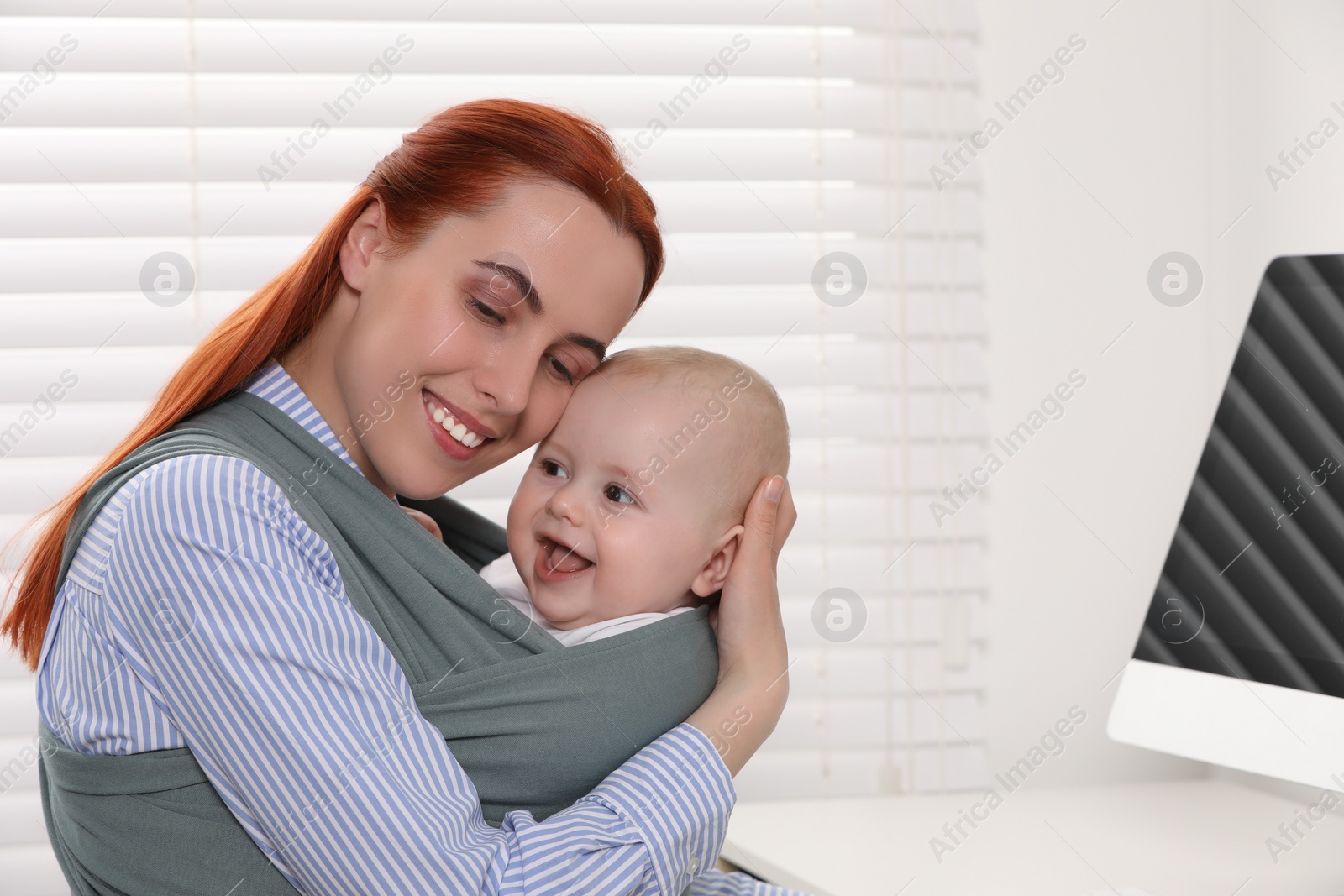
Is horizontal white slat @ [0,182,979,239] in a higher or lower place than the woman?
higher

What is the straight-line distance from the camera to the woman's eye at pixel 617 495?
1193mm

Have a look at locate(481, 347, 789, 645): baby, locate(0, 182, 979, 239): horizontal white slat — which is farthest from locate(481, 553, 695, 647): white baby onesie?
locate(0, 182, 979, 239): horizontal white slat

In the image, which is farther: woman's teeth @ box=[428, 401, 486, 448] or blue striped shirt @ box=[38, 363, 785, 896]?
woman's teeth @ box=[428, 401, 486, 448]

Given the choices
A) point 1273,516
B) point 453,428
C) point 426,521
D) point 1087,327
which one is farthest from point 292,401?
point 1087,327

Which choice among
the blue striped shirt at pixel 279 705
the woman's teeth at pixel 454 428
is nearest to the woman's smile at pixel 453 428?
the woman's teeth at pixel 454 428

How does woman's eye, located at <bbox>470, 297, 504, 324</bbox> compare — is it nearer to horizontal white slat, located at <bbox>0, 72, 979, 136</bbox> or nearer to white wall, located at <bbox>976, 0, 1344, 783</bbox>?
horizontal white slat, located at <bbox>0, 72, 979, 136</bbox>

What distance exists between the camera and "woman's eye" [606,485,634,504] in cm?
119

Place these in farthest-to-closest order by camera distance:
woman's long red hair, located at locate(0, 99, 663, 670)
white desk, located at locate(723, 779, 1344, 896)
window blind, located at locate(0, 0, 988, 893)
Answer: window blind, located at locate(0, 0, 988, 893) → white desk, located at locate(723, 779, 1344, 896) → woman's long red hair, located at locate(0, 99, 663, 670)

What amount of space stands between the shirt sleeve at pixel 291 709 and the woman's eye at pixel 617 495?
1.31 feet

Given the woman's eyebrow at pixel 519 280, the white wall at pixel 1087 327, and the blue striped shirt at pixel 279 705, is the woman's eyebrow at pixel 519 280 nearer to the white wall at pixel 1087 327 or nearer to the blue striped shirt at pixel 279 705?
the blue striped shirt at pixel 279 705

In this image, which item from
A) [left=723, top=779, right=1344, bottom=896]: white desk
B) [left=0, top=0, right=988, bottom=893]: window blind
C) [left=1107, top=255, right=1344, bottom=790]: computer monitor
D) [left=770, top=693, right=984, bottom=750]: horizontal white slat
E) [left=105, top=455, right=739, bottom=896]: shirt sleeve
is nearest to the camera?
[left=105, top=455, right=739, bottom=896]: shirt sleeve

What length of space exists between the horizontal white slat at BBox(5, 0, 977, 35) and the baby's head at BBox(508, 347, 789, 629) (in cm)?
84

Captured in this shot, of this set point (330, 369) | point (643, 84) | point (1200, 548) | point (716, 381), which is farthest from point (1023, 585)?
point (330, 369)

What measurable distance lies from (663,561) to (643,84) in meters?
0.98
